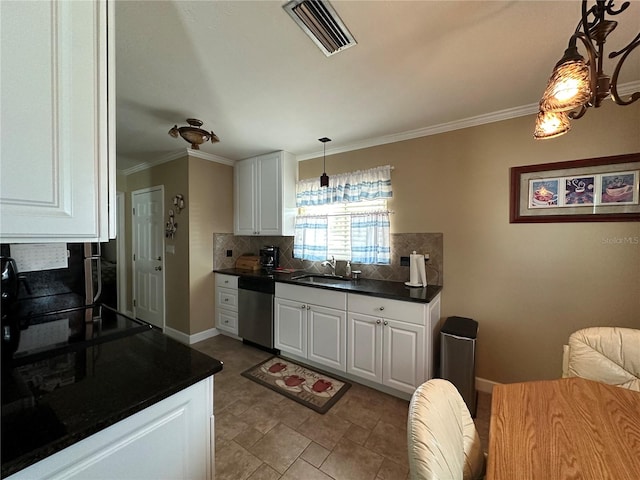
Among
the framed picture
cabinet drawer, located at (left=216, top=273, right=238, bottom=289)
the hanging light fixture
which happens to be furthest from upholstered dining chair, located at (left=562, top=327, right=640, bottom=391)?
cabinet drawer, located at (left=216, top=273, right=238, bottom=289)

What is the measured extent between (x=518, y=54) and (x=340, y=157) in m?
1.83

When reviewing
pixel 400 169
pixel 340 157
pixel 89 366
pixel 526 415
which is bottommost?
pixel 526 415

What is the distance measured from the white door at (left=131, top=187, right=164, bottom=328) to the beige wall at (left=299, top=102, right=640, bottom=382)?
3250 mm

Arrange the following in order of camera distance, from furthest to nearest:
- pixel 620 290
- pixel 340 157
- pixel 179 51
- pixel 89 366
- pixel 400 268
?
pixel 340 157 → pixel 400 268 → pixel 620 290 → pixel 179 51 → pixel 89 366

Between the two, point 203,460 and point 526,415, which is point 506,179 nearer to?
point 526,415

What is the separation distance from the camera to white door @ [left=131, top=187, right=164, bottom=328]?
3627 millimetres

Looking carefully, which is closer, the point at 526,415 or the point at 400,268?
the point at 526,415

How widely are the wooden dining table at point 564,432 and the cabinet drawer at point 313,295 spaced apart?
140 centimetres

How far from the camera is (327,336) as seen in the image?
2.47 meters

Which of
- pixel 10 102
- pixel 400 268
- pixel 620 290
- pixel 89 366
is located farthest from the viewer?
pixel 400 268

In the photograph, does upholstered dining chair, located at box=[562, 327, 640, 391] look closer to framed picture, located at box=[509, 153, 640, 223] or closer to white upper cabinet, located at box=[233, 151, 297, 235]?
framed picture, located at box=[509, 153, 640, 223]

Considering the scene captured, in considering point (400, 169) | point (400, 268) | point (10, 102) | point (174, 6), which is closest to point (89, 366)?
point (10, 102)

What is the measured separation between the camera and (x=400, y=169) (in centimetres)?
266

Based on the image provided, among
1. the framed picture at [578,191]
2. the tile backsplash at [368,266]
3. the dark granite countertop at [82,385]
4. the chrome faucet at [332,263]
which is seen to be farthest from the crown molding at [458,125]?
the dark granite countertop at [82,385]
